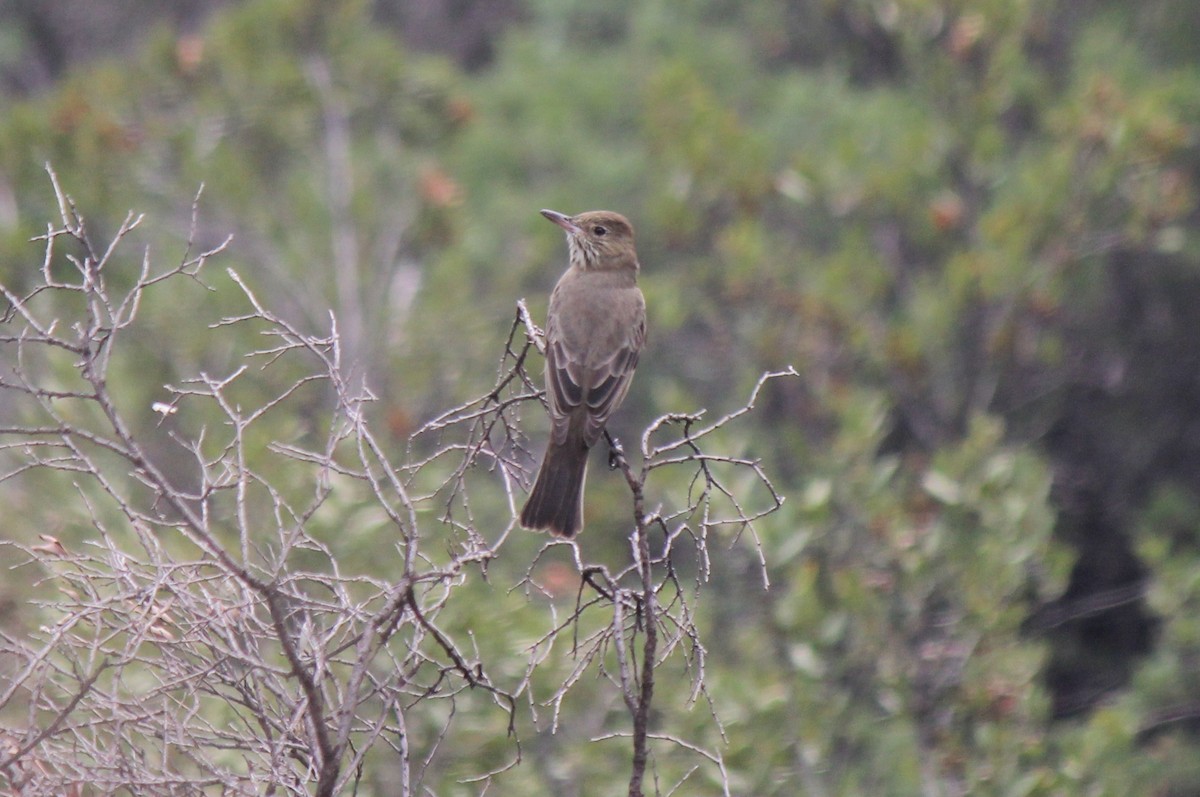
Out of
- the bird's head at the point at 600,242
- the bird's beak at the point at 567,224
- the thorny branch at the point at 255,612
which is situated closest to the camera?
the thorny branch at the point at 255,612

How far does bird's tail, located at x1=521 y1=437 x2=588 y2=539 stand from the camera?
18.4 feet

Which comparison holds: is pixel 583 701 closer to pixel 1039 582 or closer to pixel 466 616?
pixel 466 616

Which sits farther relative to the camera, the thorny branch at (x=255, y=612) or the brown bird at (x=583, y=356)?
the brown bird at (x=583, y=356)

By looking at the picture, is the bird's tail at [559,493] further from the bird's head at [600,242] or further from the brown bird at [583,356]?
the bird's head at [600,242]

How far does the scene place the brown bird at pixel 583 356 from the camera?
569 cm

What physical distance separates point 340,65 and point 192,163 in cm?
144

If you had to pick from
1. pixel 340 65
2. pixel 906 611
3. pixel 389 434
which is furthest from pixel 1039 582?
pixel 340 65

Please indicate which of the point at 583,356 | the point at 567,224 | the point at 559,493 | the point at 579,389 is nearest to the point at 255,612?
the point at 559,493

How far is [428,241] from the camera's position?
11.8m

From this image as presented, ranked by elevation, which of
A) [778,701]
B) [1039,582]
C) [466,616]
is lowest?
[466,616]

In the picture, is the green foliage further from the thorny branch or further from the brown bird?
the thorny branch

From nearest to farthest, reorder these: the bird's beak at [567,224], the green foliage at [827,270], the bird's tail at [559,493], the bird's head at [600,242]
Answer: the bird's tail at [559,493] < the bird's beak at [567,224] < the bird's head at [600,242] < the green foliage at [827,270]

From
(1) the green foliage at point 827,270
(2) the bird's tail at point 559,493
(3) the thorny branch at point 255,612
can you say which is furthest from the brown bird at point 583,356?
(1) the green foliage at point 827,270

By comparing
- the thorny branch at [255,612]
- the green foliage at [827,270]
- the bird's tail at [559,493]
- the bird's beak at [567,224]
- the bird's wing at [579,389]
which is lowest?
the thorny branch at [255,612]
